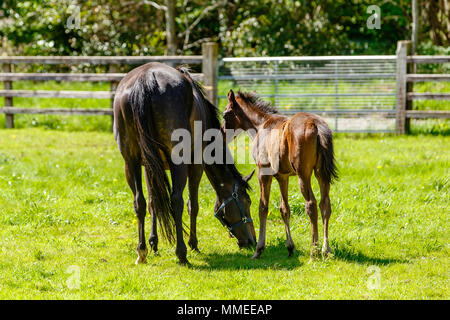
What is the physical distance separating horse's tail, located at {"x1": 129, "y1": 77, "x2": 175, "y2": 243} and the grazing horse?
1008mm

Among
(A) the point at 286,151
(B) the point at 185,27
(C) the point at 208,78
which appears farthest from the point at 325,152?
(B) the point at 185,27

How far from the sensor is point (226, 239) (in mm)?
6758

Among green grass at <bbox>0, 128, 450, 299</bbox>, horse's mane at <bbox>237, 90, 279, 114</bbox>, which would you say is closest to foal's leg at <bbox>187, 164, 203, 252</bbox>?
green grass at <bbox>0, 128, 450, 299</bbox>

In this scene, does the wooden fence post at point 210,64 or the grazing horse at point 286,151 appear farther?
the wooden fence post at point 210,64

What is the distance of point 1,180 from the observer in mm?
8875

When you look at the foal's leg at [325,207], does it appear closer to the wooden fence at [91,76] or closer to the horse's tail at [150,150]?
the horse's tail at [150,150]

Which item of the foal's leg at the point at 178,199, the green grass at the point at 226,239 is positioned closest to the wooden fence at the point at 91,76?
the green grass at the point at 226,239

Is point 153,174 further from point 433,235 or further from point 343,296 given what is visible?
point 433,235

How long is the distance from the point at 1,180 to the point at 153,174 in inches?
170

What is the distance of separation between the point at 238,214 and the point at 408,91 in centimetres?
709

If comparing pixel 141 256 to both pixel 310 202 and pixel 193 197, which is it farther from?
pixel 310 202

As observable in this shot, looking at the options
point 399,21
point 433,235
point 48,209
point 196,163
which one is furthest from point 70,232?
point 399,21

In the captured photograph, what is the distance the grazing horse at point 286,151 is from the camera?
5.50 m

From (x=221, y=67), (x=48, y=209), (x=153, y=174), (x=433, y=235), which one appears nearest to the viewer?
(x=153, y=174)
